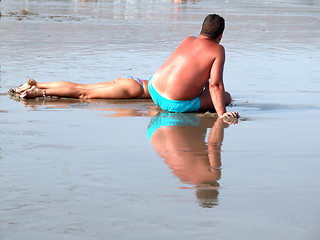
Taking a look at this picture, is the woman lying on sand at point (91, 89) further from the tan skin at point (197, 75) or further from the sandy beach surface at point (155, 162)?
the tan skin at point (197, 75)

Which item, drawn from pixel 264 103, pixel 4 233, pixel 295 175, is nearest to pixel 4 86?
pixel 264 103

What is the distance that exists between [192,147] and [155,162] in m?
0.68

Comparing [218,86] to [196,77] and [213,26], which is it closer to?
[196,77]

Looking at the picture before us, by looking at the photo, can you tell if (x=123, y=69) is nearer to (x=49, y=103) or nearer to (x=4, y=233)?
(x=49, y=103)

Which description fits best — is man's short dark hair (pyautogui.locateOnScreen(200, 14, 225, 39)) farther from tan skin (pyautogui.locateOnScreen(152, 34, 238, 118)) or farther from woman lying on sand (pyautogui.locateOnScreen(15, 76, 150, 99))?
woman lying on sand (pyautogui.locateOnScreen(15, 76, 150, 99))

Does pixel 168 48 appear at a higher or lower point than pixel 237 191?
lower

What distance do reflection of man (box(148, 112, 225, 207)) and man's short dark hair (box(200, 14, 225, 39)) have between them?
2.65 ft

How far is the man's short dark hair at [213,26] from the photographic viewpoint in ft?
23.3

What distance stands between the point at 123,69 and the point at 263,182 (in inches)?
248

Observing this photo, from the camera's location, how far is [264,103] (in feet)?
27.0

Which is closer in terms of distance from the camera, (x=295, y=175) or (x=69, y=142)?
(x=295, y=175)

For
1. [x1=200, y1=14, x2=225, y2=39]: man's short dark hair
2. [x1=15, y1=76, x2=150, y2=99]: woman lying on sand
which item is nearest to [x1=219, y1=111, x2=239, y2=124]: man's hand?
[x1=200, y1=14, x2=225, y2=39]: man's short dark hair

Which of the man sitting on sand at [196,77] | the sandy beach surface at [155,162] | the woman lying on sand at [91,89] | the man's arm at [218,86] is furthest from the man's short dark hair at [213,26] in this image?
the woman lying on sand at [91,89]

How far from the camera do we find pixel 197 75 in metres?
7.26
